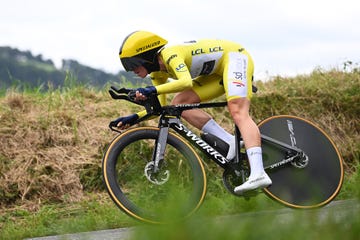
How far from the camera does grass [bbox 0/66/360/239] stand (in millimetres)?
7750

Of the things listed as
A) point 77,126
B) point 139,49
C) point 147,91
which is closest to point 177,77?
point 147,91

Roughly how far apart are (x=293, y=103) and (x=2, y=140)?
4.39 m

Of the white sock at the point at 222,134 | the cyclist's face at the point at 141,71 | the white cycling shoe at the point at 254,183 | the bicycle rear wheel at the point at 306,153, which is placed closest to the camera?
the white cycling shoe at the point at 254,183

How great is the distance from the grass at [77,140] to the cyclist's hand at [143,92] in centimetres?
116

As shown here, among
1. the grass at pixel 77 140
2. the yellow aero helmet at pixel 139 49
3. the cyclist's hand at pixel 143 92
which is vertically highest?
the yellow aero helmet at pixel 139 49

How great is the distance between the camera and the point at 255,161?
5.80m

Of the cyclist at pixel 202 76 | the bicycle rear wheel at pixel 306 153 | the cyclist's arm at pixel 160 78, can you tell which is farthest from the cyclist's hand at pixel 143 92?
the bicycle rear wheel at pixel 306 153

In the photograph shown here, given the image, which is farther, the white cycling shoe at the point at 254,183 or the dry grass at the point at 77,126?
the dry grass at the point at 77,126

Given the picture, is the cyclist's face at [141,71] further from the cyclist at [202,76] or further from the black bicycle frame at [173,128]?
the black bicycle frame at [173,128]

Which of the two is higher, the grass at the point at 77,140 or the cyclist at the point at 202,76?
the cyclist at the point at 202,76

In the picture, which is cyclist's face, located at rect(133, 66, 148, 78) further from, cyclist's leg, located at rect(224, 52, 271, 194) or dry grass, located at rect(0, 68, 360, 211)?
dry grass, located at rect(0, 68, 360, 211)

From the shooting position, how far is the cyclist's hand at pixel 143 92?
554 centimetres

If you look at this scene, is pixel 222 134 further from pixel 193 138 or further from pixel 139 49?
pixel 139 49

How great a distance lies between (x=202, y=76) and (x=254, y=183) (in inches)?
48.5
